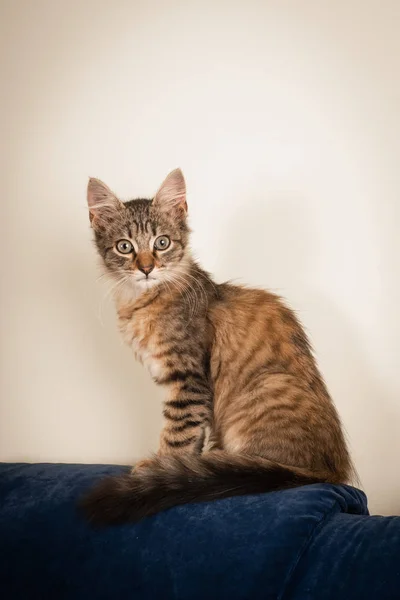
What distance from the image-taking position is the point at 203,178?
10.5ft

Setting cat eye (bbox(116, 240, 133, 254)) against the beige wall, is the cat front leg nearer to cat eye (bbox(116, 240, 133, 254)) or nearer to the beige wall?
cat eye (bbox(116, 240, 133, 254))

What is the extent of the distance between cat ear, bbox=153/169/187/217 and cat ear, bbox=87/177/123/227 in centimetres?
15

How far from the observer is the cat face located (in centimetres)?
252

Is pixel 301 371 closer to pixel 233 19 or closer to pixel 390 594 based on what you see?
pixel 390 594

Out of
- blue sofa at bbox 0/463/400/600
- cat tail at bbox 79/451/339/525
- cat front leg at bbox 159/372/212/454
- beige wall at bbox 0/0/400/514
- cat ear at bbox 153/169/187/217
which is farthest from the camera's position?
beige wall at bbox 0/0/400/514

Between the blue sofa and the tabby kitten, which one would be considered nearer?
the blue sofa

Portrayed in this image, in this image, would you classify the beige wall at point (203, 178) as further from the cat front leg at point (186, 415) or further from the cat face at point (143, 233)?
the cat front leg at point (186, 415)

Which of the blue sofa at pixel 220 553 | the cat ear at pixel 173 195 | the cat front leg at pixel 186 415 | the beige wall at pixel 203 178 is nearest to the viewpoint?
the blue sofa at pixel 220 553

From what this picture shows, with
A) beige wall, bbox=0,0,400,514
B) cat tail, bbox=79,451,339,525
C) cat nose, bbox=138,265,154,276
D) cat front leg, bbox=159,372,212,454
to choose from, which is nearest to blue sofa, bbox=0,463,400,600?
cat tail, bbox=79,451,339,525

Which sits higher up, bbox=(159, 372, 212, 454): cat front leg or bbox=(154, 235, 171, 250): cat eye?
bbox=(154, 235, 171, 250): cat eye

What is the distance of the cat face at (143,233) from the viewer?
2521 millimetres

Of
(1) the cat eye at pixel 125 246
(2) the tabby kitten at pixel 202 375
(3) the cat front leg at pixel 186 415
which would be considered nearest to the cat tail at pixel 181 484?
(2) the tabby kitten at pixel 202 375

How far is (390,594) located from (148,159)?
2.19 metres

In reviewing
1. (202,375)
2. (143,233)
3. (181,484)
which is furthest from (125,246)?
(181,484)
